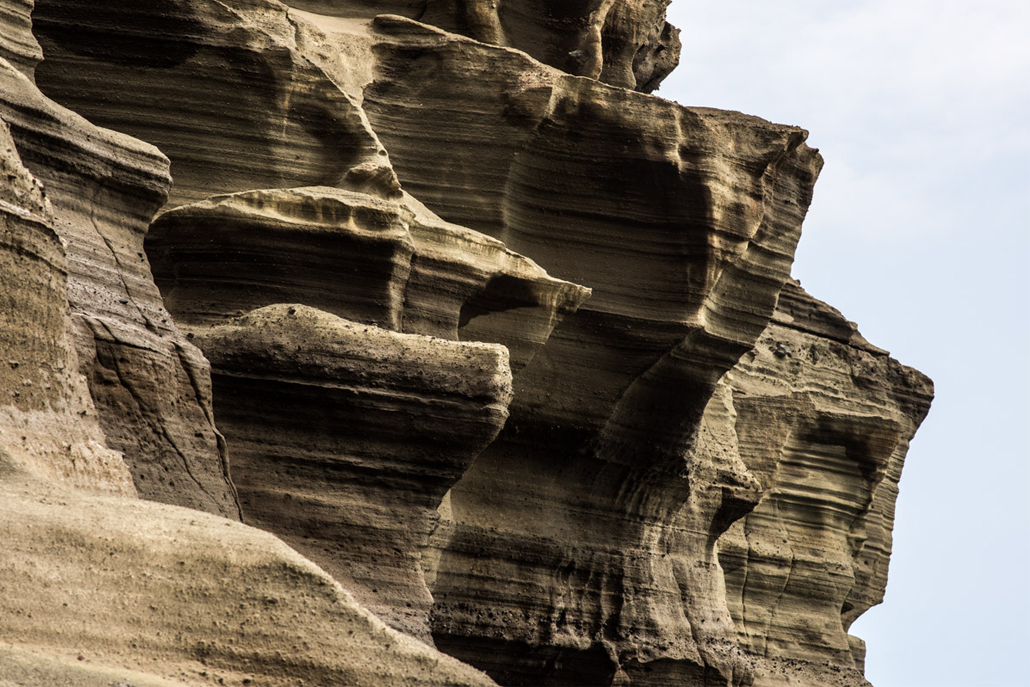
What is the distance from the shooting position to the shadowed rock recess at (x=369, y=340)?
6.98 meters

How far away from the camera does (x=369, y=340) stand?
11.4m

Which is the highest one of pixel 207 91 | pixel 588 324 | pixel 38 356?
pixel 588 324

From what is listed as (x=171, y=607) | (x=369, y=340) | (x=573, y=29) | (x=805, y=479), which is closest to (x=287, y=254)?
(x=369, y=340)

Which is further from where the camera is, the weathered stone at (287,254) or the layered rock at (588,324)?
the layered rock at (588,324)

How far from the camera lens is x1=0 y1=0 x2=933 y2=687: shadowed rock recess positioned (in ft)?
22.9

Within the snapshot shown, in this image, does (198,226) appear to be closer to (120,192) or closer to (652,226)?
(120,192)

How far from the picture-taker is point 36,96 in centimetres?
947

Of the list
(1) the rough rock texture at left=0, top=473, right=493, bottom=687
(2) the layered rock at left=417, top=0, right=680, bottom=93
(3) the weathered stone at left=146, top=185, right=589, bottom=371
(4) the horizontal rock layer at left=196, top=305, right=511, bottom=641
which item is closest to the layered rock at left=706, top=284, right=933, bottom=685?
(2) the layered rock at left=417, top=0, right=680, bottom=93

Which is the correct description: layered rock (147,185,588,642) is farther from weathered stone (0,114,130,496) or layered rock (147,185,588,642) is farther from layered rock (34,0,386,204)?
weathered stone (0,114,130,496)

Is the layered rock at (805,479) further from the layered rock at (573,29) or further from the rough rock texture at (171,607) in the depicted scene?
the rough rock texture at (171,607)

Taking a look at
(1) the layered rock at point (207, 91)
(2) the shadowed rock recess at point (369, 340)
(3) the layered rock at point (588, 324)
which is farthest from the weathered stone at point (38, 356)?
(3) the layered rock at point (588, 324)

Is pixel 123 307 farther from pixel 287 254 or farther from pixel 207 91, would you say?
pixel 207 91

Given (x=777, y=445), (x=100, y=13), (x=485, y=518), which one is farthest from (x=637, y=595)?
(x=100, y=13)

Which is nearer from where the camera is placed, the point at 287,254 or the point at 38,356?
the point at 38,356
